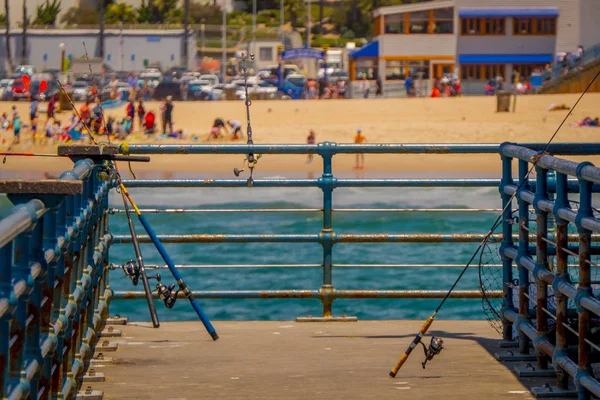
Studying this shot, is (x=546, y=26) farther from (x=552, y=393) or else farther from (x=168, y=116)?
(x=552, y=393)

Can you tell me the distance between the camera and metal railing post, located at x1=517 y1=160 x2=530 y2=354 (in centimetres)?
563

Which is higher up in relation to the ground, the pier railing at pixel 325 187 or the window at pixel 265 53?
the window at pixel 265 53

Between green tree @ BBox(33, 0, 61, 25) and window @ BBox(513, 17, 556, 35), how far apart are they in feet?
132

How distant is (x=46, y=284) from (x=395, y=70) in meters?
65.9

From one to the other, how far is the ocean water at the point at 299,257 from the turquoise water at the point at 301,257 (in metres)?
0.02

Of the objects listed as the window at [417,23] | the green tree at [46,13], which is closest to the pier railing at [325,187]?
the window at [417,23]

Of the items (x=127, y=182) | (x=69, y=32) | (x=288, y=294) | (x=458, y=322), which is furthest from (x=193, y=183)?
(x=69, y=32)

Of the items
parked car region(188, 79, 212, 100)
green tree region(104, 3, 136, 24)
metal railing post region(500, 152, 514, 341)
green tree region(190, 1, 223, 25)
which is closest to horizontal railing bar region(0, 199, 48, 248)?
metal railing post region(500, 152, 514, 341)

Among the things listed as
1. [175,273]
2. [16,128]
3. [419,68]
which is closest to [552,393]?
[175,273]

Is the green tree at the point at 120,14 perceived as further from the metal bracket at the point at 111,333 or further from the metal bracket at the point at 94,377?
the metal bracket at the point at 94,377

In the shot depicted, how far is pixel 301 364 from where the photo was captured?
575 cm

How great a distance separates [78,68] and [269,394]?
594 centimetres

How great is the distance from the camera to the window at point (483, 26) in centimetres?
6812

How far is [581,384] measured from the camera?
15.0ft
